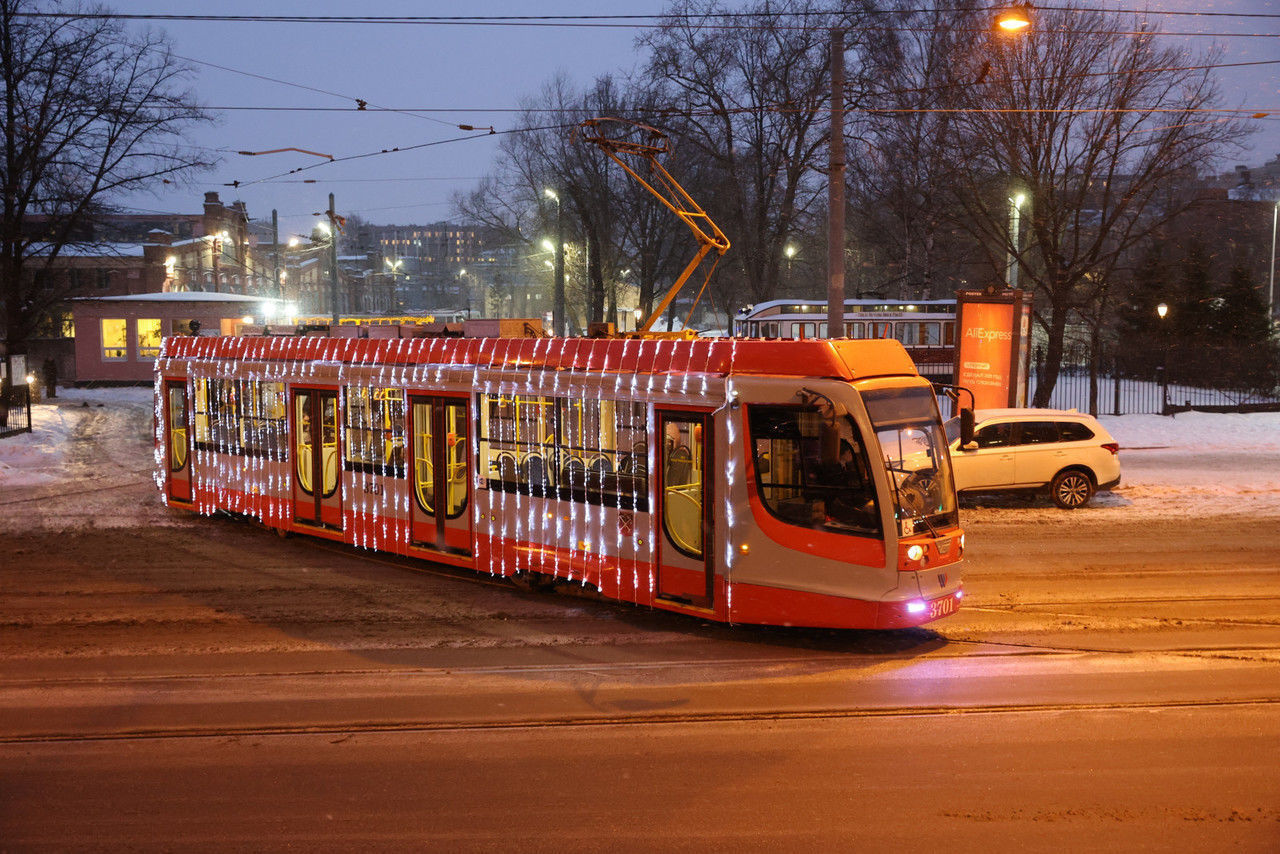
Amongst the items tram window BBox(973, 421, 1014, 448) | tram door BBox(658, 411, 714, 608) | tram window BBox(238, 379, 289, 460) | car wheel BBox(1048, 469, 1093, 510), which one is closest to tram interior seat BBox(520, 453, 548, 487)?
tram door BBox(658, 411, 714, 608)

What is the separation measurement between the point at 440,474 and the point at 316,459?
2.70 m

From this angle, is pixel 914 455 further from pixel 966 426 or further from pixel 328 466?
pixel 328 466

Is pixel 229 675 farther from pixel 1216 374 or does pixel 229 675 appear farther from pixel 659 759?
pixel 1216 374

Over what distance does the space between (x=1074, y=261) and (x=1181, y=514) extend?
Answer: 11.1 m

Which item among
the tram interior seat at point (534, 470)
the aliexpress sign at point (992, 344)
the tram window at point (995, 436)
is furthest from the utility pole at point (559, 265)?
the tram interior seat at point (534, 470)

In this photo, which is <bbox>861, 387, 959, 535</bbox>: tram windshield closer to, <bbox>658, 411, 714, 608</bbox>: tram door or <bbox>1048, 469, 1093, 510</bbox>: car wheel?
<bbox>658, 411, 714, 608</bbox>: tram door

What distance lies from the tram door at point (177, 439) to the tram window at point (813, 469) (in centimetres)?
1115

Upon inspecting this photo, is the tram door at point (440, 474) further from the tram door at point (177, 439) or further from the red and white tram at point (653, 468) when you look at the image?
the tram door at point (177, 439)

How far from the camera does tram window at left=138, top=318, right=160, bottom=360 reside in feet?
129

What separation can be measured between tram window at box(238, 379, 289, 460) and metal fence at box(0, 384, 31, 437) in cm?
1192

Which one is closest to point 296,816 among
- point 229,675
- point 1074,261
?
point 229,675

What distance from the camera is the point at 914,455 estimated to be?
8594 mm

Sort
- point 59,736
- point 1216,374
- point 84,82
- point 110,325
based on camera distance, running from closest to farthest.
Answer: point 59,736, point 1216,374, point 84,82, point 110,325

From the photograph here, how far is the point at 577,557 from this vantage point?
33.3ft
